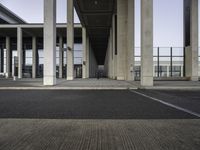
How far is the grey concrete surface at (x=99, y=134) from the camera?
138 inches

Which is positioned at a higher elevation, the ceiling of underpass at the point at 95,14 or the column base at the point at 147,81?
the ceiling of underpass at the point at 95,14

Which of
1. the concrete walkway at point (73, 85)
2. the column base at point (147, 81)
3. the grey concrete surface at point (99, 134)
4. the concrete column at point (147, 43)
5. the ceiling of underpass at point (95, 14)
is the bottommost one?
the grey concrete surface at point (99, 134)

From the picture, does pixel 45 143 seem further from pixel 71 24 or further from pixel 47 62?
pixel 71 24

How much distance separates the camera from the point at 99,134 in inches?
163

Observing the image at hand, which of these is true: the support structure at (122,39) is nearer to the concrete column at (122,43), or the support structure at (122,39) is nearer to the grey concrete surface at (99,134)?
the concrete column at (122,43)

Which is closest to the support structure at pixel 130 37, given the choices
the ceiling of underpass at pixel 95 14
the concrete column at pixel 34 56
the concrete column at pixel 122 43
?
the concrete column at pixel 122 43

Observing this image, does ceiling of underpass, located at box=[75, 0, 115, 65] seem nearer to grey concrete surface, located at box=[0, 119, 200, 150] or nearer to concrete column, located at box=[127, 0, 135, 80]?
concrete column, located at box=[127, 0, 135, 80]

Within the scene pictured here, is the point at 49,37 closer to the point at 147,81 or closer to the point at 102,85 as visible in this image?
the point at 102,85

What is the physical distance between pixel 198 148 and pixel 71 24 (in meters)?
30.5

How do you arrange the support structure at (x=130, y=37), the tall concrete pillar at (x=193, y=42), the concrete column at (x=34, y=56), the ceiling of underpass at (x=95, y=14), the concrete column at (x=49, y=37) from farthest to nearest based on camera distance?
the concrete column at (x=34, y=56)
the ceiling of underpass at (x=95, y=14)
the tall concrete pillar at (x=193, y=42)
the support structure at (x=130, y=37)
the concrete column at (x=49, y=37)

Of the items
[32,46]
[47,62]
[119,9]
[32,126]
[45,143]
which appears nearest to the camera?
[45,143]

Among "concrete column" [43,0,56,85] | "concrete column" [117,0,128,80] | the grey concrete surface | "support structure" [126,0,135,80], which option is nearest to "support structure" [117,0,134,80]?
"concrete column" [117,0,128,80]

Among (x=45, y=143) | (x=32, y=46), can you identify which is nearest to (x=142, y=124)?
(x=45, y=143)

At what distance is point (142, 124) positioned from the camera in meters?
4.92
